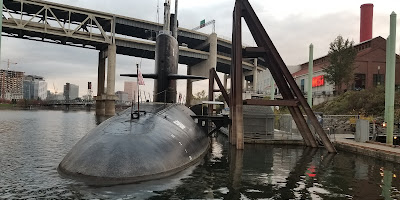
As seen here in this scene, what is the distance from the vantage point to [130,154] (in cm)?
1183

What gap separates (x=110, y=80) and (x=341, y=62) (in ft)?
177

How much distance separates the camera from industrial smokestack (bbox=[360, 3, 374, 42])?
262 feet

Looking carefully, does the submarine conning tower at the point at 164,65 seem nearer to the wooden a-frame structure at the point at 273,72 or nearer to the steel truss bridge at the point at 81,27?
the wooden a-frame structure at the point at 273,72

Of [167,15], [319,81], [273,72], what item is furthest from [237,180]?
[319,81]

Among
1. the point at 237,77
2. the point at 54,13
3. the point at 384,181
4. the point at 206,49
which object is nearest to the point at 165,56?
the point at 237,77

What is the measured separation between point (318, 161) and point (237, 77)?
8032mm

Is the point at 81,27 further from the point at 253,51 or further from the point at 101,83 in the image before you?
the point at 253,51

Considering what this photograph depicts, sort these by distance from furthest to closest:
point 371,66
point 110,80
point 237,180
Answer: point 110,80, point 371,66, point 237,180

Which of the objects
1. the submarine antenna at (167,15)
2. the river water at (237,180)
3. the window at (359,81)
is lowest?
the river water at (237,180)

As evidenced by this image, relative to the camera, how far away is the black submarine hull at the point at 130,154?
11.1 meters

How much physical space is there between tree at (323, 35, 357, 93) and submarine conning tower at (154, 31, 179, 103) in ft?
157

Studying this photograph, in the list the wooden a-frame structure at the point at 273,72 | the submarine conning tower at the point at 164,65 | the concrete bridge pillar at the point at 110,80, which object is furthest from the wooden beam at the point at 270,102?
the concrete bridge pillar at the point at 110,80

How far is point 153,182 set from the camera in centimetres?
1138

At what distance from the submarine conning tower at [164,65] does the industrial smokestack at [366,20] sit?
73124mm
